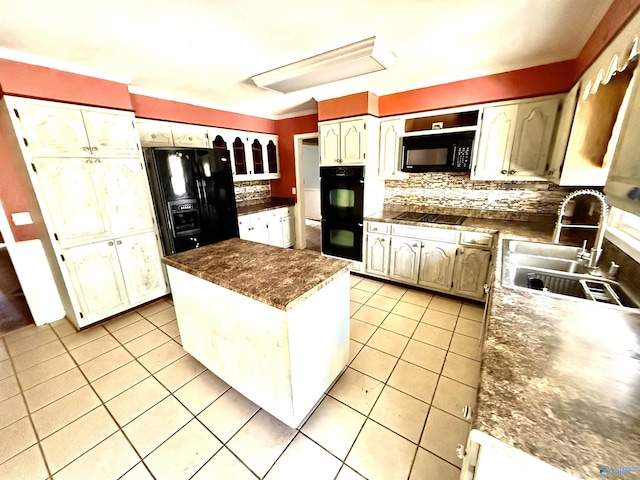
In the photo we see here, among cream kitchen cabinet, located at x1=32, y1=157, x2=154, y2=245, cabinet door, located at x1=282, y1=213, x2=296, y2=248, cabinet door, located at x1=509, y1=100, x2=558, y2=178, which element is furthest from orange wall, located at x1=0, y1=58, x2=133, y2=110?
cabinet door, located at x1=509, y1=100, x2=558, y2=178

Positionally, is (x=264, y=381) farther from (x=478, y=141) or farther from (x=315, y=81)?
(x=478, y=141)

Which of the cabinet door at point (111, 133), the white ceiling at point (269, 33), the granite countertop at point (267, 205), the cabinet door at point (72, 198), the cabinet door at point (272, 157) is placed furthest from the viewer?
the cabinet door at point (272, 157)

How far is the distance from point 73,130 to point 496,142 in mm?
4047

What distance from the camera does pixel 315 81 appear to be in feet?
8.29

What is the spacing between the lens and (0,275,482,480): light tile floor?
1.38 meters

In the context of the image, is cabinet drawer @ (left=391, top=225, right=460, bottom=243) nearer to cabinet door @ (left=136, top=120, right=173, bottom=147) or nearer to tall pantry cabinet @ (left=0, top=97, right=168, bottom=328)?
tall pantry cabinet @ (left=0, top=97, right=168, bottom=328)

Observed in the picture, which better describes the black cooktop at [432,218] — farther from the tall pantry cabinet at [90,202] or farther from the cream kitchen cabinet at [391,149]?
the tall pantry cabinet at [90,202]

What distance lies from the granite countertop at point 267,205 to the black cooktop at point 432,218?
81.6 inches

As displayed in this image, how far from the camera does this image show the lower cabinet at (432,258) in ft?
8.82

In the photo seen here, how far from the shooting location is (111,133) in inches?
97.5

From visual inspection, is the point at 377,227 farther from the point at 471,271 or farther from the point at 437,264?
the point at 471,271

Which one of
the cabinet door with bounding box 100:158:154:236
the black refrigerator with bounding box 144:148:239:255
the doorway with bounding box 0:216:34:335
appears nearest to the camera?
the cabinet door with bounding box 100:158:154:236

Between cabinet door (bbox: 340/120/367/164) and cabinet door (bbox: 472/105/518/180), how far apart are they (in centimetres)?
126

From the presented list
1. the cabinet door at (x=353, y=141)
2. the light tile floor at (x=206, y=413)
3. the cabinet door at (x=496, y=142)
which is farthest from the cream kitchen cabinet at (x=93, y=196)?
the cabinet door at (x=496, y=142)
